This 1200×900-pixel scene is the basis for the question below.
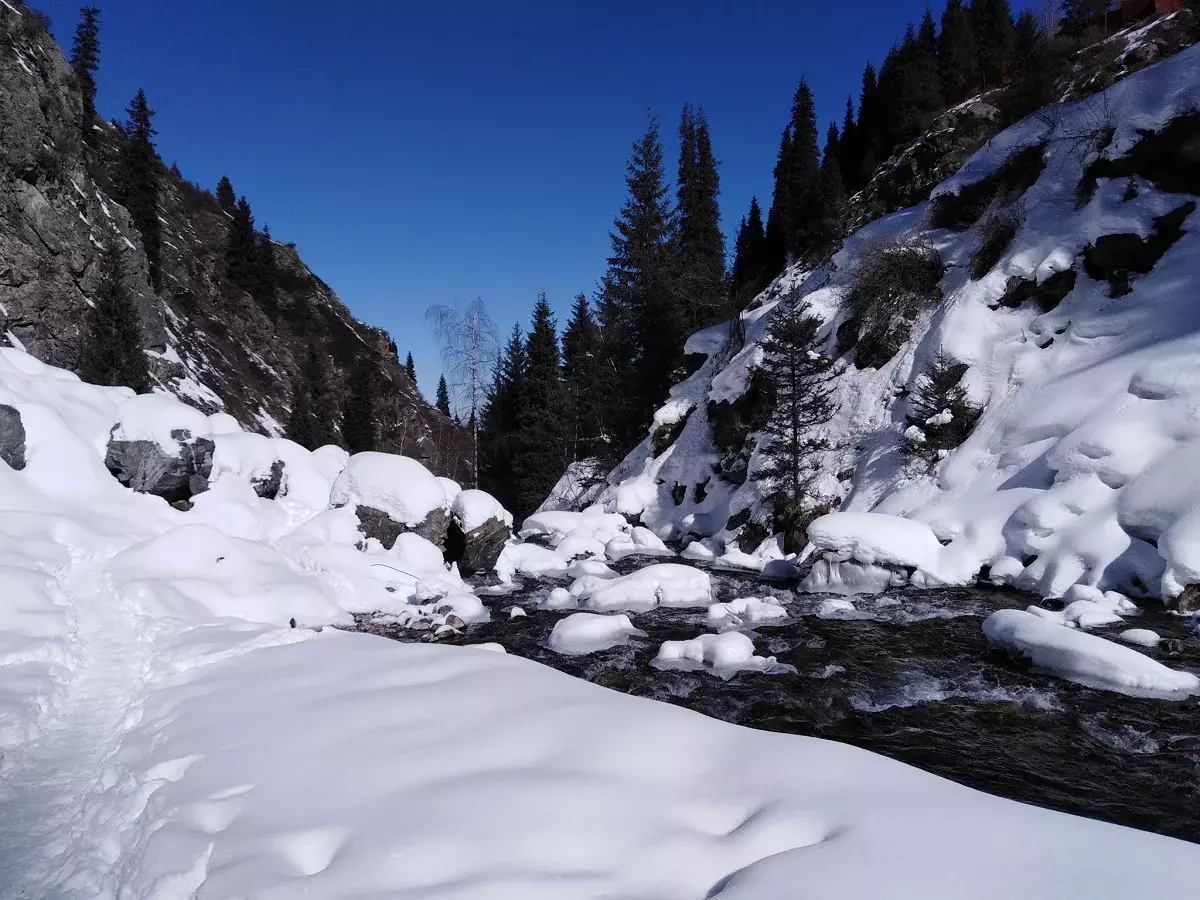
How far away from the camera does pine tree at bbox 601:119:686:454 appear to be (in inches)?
1192

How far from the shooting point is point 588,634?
9.26 m

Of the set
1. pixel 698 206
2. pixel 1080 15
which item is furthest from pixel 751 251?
pixel 1080 15

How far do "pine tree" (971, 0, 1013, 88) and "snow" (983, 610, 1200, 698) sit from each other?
31733 mm

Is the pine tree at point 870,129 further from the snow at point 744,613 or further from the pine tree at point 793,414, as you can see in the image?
the snow at point 744,613

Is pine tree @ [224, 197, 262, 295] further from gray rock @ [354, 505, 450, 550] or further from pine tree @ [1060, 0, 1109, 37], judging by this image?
pine tree @ [1060, 0, 1109, 37]

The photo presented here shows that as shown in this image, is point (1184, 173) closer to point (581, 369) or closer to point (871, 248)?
point (871, 248)

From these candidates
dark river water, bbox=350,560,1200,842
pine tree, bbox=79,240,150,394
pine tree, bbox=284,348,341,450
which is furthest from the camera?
pine tree, bbox=284,348,341,450

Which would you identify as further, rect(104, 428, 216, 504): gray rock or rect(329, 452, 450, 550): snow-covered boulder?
rect(329, 452, 450, 550): snow-covered boulder

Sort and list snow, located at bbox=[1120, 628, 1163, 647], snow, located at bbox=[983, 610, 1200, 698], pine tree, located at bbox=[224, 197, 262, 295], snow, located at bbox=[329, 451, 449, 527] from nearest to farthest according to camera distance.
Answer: snow, located at bbox=[983, 610, 1200, 698]
snow, located at bbox=[1120, 628, 1163, 647]
snow, located at bbox=[329, 451, 449, 527]
pine tree, located at bbox=[224, 197, 262, 295]

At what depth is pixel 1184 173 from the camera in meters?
15.2

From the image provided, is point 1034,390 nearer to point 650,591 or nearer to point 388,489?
point 650,591

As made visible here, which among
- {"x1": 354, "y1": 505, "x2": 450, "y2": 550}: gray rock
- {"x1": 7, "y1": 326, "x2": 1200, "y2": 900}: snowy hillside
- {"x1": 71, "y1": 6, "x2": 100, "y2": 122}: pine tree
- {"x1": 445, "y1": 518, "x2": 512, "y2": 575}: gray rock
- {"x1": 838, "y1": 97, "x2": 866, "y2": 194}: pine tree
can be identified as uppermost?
{"x1": 71, "y1": 6, "x2": 100, "y2": 122}: pine tree

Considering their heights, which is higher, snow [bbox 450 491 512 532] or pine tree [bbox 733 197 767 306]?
pine tree [bbox 733 197 767 306]

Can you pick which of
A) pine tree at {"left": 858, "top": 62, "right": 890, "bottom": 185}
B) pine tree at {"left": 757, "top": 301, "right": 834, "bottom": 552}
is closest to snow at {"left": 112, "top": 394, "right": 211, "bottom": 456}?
pine tree at {"left": 757, "top": 301, "right": 834, "bottom": 552}
